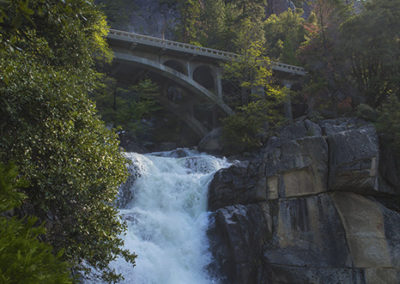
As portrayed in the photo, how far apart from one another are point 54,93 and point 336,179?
8.57 m

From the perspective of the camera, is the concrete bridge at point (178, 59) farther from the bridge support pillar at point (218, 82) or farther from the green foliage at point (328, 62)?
the green foliage at point (328, 62)

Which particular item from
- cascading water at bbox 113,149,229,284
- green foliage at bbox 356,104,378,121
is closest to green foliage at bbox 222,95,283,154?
green foliage at bbox 356,104,378,121

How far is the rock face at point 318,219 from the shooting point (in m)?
9.53

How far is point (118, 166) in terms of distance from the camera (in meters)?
7.21

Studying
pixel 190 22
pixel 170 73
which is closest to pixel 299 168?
pixel 170 73

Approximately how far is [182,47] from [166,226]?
58.5ft

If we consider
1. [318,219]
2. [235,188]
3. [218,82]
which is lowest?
[318,219]

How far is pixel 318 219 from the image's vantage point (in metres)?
10.2

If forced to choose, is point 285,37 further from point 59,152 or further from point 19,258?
point 19,258

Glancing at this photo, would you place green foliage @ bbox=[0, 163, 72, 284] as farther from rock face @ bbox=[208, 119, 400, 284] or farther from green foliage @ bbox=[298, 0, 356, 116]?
green foliage @ bbox=[298, 0, 356, 116]

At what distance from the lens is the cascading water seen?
30.3ft

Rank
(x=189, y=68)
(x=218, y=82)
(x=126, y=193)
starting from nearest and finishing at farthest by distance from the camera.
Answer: (x=126, y=193), (x=189, y=68), (x=218, y=82)

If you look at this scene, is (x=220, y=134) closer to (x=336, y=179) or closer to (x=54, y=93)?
(x=336, y=179)

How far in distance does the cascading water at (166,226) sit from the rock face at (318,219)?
802 mm
